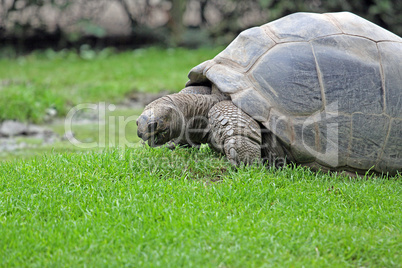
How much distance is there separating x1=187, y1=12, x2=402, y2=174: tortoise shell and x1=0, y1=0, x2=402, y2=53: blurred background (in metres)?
7.49

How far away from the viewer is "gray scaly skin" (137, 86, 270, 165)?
342 centimetres

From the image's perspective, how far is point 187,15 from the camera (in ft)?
39.7

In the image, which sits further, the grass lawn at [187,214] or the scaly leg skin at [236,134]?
the scaly leg skin at [236,134]

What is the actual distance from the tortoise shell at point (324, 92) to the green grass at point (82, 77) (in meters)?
3.48

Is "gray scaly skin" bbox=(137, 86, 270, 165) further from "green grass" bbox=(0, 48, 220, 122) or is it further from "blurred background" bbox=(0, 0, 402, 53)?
"blurred background" bbox=(0, 0, 402, 53)

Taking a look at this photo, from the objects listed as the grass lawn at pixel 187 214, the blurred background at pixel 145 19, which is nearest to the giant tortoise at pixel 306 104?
the grass lawn at pixel 187 214

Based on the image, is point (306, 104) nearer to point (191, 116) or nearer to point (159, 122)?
point (191, 116)

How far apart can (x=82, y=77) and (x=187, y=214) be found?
247 inches

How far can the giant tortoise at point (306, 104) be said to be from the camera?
346 cm

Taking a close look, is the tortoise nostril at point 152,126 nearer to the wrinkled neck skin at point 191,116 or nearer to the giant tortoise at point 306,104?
the giant tortoise at point 306,104

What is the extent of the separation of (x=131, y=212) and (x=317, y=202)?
1174 mm

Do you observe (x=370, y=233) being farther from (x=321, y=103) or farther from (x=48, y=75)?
(x=48, y=75)

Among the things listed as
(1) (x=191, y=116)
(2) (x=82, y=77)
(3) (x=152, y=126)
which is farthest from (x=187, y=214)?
(2) (x=82, y=77)

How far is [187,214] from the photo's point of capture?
2742mm
